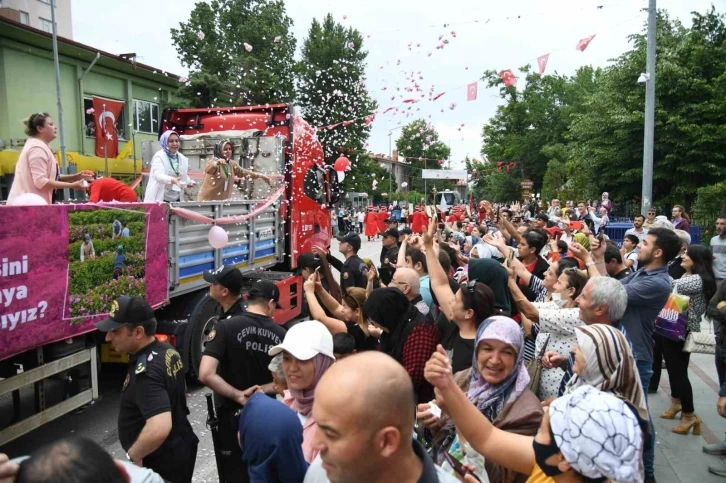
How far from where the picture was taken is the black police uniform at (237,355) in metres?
3.39

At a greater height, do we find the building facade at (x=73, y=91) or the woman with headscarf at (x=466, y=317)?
the building facade at (x=73, y=91)

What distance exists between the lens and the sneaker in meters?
4.58

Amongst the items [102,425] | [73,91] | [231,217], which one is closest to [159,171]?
[231,217]

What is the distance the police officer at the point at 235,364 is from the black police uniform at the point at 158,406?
0.22 m

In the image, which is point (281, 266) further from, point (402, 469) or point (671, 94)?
point (671, 94)

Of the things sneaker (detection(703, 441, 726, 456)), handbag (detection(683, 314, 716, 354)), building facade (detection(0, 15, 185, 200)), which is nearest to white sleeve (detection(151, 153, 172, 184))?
handbag (detection(683, 314, 716, 354))

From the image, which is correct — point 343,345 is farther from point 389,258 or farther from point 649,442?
point 389,258

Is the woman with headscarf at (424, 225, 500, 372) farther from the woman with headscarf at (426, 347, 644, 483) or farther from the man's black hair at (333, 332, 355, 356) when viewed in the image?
the woman with headscarf at (426, 347, 644, 483)

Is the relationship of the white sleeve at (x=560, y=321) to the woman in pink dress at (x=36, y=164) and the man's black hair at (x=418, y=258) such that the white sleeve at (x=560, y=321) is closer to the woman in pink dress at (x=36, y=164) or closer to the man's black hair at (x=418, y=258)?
the man's black hair at (x=418, y=258)

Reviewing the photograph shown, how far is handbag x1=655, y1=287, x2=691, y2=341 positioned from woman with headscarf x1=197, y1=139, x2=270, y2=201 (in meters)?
5.66

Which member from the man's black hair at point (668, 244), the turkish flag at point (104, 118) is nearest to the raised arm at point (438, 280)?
the man's black hair at point (668, 244)

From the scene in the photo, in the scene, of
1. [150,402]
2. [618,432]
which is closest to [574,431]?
[618,432]

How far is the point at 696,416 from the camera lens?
5.12 metres

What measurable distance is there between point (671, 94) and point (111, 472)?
2142 centimetres
